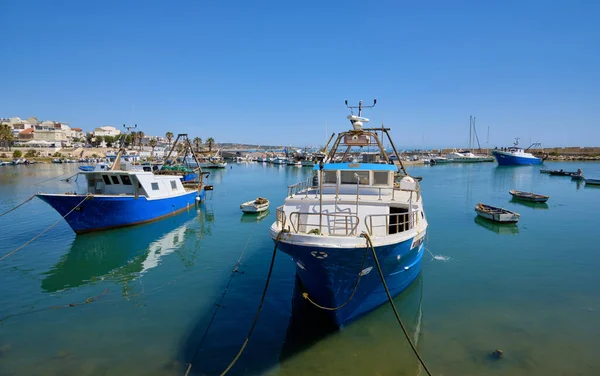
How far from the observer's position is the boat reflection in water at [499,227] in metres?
26.0

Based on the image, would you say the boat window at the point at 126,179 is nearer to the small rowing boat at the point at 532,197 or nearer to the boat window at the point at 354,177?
the boat window at the point at 354,177

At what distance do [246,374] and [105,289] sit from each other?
31.9 feet

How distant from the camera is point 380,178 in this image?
14.9 m

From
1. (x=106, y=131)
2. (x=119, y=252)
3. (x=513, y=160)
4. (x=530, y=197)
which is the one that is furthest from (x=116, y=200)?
(x=106, y=131)

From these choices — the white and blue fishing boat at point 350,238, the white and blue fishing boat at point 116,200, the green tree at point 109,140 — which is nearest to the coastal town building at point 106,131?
the green tree at point 109,140

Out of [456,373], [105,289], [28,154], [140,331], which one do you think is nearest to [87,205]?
[105,289]

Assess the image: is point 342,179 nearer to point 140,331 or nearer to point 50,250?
point 140,331

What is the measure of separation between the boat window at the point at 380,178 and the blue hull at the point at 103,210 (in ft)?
66.5

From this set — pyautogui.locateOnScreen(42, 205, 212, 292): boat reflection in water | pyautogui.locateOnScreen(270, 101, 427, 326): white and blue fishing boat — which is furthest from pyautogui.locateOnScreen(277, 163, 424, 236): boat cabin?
pyautogui.locateOnScreen(42, 205, 212, 292): boat reflection in water

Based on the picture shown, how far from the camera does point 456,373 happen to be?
963cm

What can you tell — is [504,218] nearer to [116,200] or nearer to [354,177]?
[354,177]

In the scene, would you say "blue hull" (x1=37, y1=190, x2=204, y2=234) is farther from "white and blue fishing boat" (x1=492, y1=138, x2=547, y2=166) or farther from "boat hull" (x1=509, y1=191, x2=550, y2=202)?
"white and blue fishing boat" (x1=492, y1=138, x2=547, y2=166)

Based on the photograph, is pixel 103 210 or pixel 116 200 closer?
pixel 103 210

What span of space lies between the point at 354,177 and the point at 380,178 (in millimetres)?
1161
